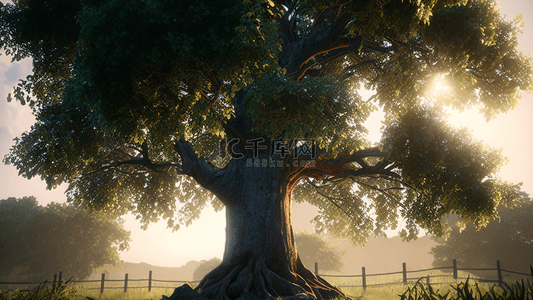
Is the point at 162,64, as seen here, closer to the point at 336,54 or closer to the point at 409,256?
the point at 336,54

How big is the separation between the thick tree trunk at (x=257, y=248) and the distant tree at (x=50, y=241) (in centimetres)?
2651

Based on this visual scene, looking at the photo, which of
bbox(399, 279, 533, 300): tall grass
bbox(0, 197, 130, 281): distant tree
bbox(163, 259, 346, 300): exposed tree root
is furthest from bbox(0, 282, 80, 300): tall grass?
bbox(0, 197, 130, 281): distant tree

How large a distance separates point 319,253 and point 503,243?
23.2 metres

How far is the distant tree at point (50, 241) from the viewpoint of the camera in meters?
31.8

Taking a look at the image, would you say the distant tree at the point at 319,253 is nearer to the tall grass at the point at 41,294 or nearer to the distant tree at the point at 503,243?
the distant tree at the point at 503,243

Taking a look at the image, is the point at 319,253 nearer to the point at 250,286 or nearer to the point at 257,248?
the point at 257,248

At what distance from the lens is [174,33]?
22.3 feet

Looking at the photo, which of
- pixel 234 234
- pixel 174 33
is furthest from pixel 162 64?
pixel 234 234

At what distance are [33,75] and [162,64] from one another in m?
5.85

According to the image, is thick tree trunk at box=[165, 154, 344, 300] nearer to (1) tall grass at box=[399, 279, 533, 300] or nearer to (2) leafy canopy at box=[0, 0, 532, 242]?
(2) leafy canopy at box=[0, 0, 532, 242]

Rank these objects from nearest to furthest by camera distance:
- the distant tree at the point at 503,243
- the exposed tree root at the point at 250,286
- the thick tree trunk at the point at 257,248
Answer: the exposed tree root at the point at 250,286, the thick tree trunk at the point at 257,248, the distant tree at the point at 503,243

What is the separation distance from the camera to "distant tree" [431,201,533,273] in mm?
31500

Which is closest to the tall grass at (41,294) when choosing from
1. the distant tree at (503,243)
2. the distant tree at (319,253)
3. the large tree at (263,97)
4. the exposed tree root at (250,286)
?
the exposed tree root at (250,286)

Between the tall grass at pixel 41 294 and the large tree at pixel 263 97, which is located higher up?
the large tree at pixel 263 97
